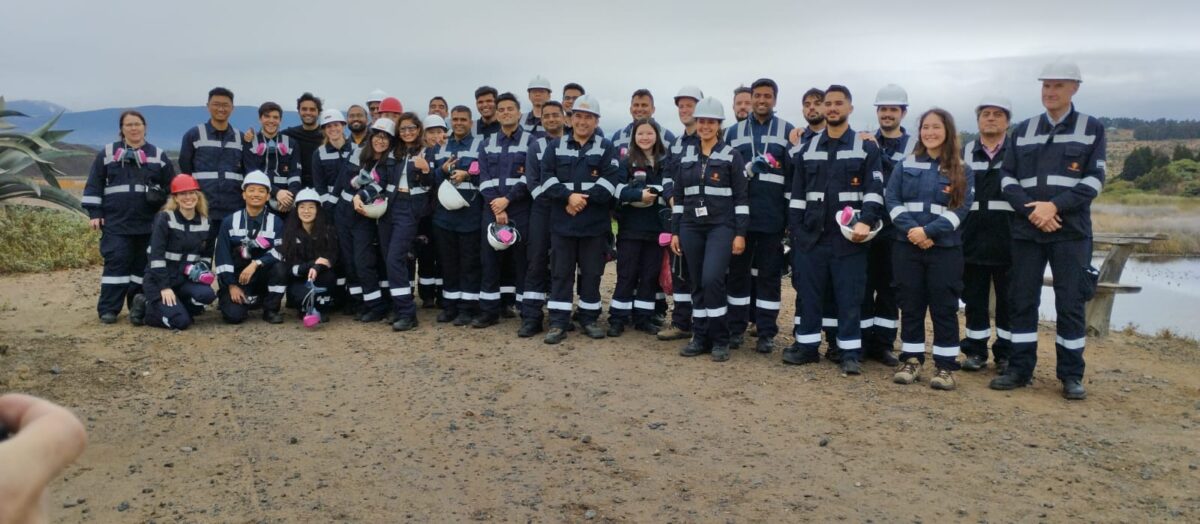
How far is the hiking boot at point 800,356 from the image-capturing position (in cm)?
709

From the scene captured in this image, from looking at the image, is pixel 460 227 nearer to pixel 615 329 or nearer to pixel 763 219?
pixel 615 329

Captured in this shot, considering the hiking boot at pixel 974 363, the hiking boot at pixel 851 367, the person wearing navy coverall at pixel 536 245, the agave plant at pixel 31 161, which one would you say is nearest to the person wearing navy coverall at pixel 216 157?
the agave plant at pixel 31 161

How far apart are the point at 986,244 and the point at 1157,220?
27.5 m

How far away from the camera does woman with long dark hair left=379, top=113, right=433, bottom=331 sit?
827cm

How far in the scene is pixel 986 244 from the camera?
22.1 ft

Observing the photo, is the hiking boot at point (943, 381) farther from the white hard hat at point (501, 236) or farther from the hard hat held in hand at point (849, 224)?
the white hard hat at point (501, 236)

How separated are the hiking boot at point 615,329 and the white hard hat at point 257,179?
11.8ft

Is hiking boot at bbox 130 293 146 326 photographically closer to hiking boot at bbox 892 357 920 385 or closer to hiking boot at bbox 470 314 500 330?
hiking boot at bbox 470 314 500 330

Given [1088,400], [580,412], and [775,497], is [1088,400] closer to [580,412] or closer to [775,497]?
[775,497]

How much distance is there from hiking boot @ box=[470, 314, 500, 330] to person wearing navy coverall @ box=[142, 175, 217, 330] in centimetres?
252

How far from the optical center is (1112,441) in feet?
17.1

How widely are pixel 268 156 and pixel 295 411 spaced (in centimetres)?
408

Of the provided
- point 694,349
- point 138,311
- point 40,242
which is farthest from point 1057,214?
point 40,242

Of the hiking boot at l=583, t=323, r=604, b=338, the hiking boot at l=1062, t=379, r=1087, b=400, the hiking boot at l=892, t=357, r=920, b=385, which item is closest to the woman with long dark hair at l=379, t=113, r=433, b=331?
the hiking boot at l=583, t=323, r=604, b=338
